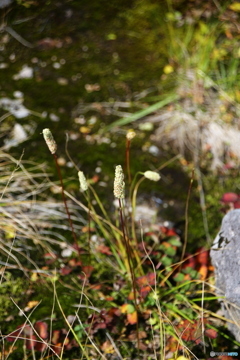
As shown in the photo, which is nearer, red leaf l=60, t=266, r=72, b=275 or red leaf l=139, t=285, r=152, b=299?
red leaf l=139, t=285, r=152, b=299

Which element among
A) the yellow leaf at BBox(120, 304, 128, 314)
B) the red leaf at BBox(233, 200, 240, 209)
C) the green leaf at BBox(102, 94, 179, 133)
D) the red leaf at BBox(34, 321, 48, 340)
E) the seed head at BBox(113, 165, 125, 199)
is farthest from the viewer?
the green leaf at BBox(102, 94, 179, 133)

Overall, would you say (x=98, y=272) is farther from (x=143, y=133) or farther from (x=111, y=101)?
(x=111, y=101)

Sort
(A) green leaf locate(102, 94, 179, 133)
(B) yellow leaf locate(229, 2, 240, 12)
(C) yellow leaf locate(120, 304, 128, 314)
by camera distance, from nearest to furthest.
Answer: (C) yellow leaf locate(120, 304, 128, 314) < (A) green leaf locate(102, 94, 179, 133) < (B) yellow leaf locate(229, 2, 240, 12)

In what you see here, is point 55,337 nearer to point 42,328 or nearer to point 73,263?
point 42,328

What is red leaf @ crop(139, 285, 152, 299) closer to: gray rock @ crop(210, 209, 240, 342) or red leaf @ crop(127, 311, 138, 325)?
red leaf @ crop(127, 311, 138, 325)

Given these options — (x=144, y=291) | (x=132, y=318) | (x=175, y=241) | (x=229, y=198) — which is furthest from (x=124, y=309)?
(x=229, y=198)

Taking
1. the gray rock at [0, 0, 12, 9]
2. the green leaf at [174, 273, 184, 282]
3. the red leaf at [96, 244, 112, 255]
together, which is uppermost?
the gray rock at [0, 0, 12, 9]

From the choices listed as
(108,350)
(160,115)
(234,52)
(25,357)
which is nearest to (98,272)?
(108,350)

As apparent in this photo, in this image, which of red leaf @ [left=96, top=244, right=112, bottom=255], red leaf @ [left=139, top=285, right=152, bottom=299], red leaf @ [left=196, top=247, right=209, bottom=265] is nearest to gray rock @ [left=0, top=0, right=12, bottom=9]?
red leaf @ [left=96, top=244, right=112, bottom=255]

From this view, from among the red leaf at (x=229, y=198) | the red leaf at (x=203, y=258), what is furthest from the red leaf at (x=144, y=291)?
the red leaf at (x=229, y=198)
